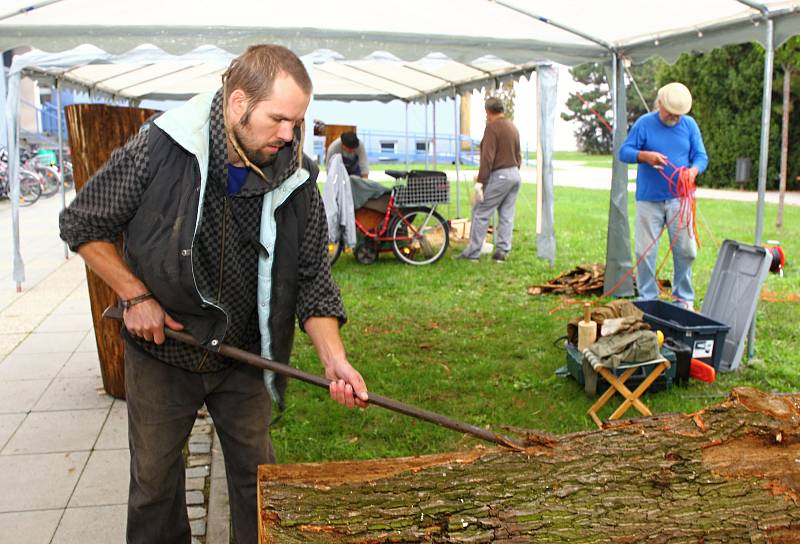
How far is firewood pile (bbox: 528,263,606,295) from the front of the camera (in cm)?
771

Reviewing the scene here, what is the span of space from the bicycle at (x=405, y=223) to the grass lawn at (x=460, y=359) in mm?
225

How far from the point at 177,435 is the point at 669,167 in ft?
16.6

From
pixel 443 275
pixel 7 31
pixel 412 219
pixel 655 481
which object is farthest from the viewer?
pixel 412 219

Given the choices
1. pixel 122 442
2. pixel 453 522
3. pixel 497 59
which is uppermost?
pixel 497 59

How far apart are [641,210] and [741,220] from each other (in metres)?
8.20

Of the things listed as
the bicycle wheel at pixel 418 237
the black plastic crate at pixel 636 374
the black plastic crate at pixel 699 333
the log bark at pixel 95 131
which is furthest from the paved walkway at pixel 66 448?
the bicycle wheel at pixel 418 237

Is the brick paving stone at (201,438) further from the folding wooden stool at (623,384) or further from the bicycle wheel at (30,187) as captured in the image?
the bicycle wheel at (30,187)

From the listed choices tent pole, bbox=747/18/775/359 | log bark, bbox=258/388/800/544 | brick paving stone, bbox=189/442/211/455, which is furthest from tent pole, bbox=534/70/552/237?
log bark, bbox=258/388/800/544

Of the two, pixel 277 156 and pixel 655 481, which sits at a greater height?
pixel 277 156

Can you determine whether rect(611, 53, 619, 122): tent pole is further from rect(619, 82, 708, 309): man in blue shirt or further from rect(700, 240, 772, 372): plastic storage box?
rect(700, 240, 772, 372): plastic storage box

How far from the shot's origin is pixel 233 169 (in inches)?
86.8

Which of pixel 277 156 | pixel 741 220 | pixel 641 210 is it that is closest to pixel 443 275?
pixel 641 210

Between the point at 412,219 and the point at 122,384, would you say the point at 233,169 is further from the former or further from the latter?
the point at 412,219

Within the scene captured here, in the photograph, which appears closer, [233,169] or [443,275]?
[233,169]
